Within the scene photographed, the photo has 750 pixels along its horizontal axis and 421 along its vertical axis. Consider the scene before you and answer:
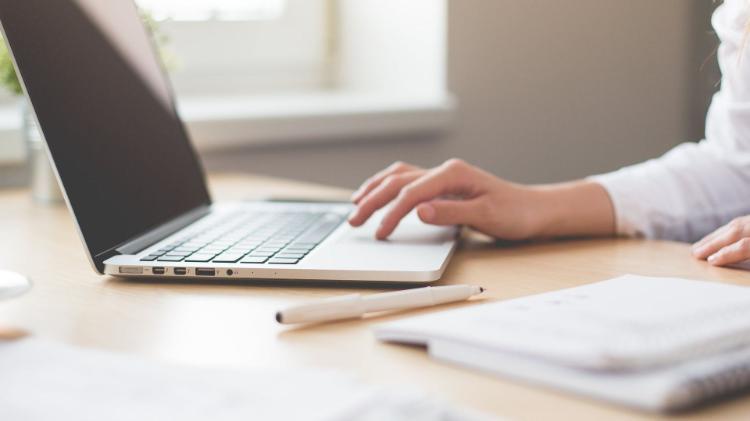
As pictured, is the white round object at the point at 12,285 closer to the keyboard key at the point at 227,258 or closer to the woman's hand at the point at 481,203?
the keyboard key at the point at 227,258

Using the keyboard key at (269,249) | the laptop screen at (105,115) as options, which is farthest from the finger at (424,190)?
the laptop screen at (105,115)

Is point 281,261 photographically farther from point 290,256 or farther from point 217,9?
point 217,9

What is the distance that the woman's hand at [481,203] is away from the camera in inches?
32.5

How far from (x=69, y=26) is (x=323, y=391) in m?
0.54

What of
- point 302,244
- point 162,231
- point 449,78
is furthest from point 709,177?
point 449,78

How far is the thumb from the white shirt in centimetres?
18

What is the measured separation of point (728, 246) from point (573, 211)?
18 centimetres

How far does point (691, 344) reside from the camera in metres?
0.44

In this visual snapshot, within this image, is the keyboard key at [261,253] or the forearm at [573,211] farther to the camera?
the forearm at [573,211]

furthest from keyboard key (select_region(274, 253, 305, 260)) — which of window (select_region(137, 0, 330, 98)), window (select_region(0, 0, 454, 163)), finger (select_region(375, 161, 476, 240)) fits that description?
→ window (select_region(137, 0, 330, 98))

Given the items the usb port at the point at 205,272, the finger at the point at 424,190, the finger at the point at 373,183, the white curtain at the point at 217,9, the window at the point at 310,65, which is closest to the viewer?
the usb port at the point at 205,272

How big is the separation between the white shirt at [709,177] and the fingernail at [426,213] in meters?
0.22

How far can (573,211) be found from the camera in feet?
2.98

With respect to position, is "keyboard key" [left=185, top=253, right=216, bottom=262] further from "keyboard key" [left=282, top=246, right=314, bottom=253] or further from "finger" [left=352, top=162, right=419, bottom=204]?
"finger" [left=352, top=162, right=419, bottom=204]
